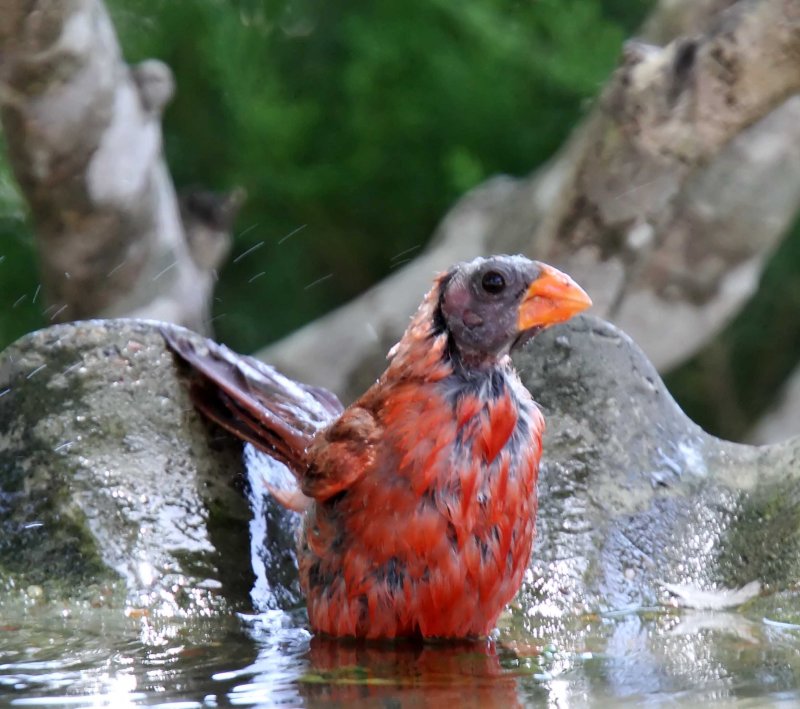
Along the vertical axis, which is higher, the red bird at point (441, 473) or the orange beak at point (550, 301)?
the orange beak at point (550, 301)

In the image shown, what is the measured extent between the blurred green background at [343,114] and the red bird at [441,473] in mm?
3678

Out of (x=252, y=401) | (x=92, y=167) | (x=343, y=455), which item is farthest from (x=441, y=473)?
(x=92, y=167)

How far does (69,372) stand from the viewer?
3654mm

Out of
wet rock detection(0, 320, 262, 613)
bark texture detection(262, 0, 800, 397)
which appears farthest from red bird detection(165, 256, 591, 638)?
bark texture detection(262, 0, 800, 397)

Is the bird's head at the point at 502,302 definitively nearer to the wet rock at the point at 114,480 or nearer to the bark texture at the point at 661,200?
the wet rock at the point at 114,480

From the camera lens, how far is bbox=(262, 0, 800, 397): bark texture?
5.18 m

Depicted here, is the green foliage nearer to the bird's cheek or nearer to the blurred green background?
the blurred green background

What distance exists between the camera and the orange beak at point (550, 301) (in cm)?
303

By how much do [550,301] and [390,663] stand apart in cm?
85

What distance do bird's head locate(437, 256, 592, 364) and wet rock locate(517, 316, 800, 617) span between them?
0.70 meters

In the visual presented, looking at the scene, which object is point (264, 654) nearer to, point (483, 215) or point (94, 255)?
point (94, 255)

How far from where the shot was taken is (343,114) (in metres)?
7.53

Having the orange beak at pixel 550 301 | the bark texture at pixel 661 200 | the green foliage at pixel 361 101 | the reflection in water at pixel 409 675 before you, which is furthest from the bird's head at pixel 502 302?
the green foliage at pixel 361 101

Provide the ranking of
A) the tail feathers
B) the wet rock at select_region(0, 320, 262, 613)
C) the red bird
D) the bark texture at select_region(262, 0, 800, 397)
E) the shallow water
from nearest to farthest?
the shallow water < the red bird < the wet rock at select_region(0, 320, 262, 613) < the tail feathers < the bark texture at select_region(262, 0, 800, 397)
